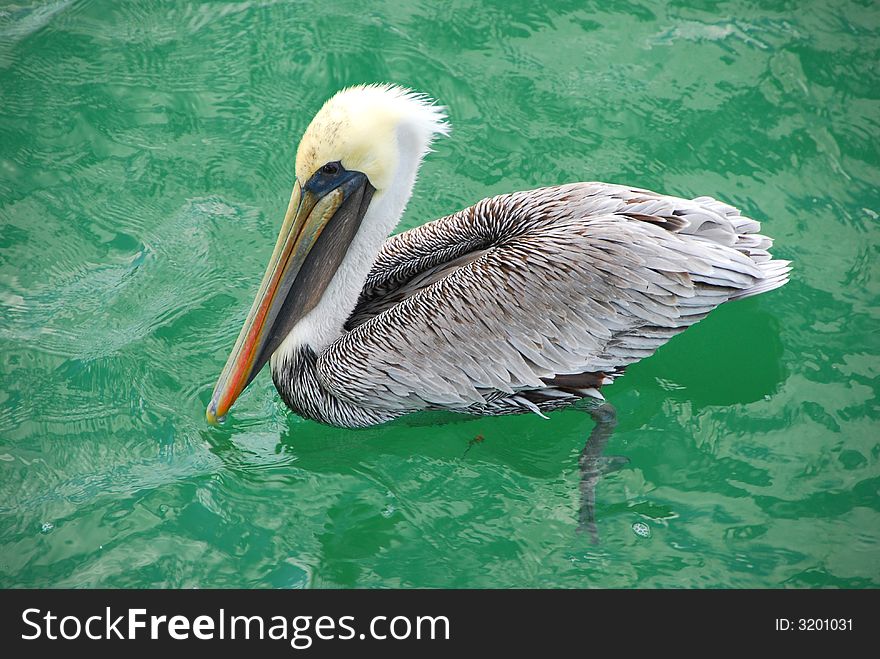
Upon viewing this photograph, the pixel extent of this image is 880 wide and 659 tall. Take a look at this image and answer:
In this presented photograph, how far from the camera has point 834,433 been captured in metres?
4.86

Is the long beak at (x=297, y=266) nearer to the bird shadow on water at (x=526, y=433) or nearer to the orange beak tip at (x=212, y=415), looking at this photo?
the orange beak tip at (x=212, y=415)

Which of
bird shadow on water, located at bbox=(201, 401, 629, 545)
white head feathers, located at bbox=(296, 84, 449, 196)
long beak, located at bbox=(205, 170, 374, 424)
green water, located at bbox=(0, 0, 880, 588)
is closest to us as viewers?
white head feathers, located at bbox=(296, 84, 449, 196)

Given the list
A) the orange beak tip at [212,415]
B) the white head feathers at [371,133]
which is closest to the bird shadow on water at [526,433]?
the orange beak tip at [212,415]

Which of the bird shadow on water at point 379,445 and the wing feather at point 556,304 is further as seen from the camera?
the bird shadow on water at point 379,445

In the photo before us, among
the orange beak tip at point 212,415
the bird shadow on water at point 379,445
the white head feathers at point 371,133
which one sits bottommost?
the bird shadow on water at point 379,445

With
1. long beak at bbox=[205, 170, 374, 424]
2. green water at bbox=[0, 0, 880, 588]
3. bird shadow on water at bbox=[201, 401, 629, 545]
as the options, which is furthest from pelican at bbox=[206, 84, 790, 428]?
green water at bbox=[0, 0, 880, 588]

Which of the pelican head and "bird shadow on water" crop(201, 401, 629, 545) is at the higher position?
the pelican head

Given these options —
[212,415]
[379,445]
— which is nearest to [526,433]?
[379,445]

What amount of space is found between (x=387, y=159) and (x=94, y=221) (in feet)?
7.81

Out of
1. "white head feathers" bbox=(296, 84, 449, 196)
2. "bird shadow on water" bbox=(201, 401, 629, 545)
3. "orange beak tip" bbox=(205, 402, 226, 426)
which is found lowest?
"bird shadow on water" bbox=(201, 401, 629, 545)

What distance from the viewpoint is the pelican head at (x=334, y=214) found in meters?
4.21

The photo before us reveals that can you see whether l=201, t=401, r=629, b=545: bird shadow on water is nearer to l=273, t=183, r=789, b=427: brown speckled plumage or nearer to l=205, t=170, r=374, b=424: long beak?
l=273, t=183, r=789, b=427: brown speckled plumage

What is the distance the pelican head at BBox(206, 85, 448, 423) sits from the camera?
4211mm

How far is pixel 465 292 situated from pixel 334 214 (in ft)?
2.30
